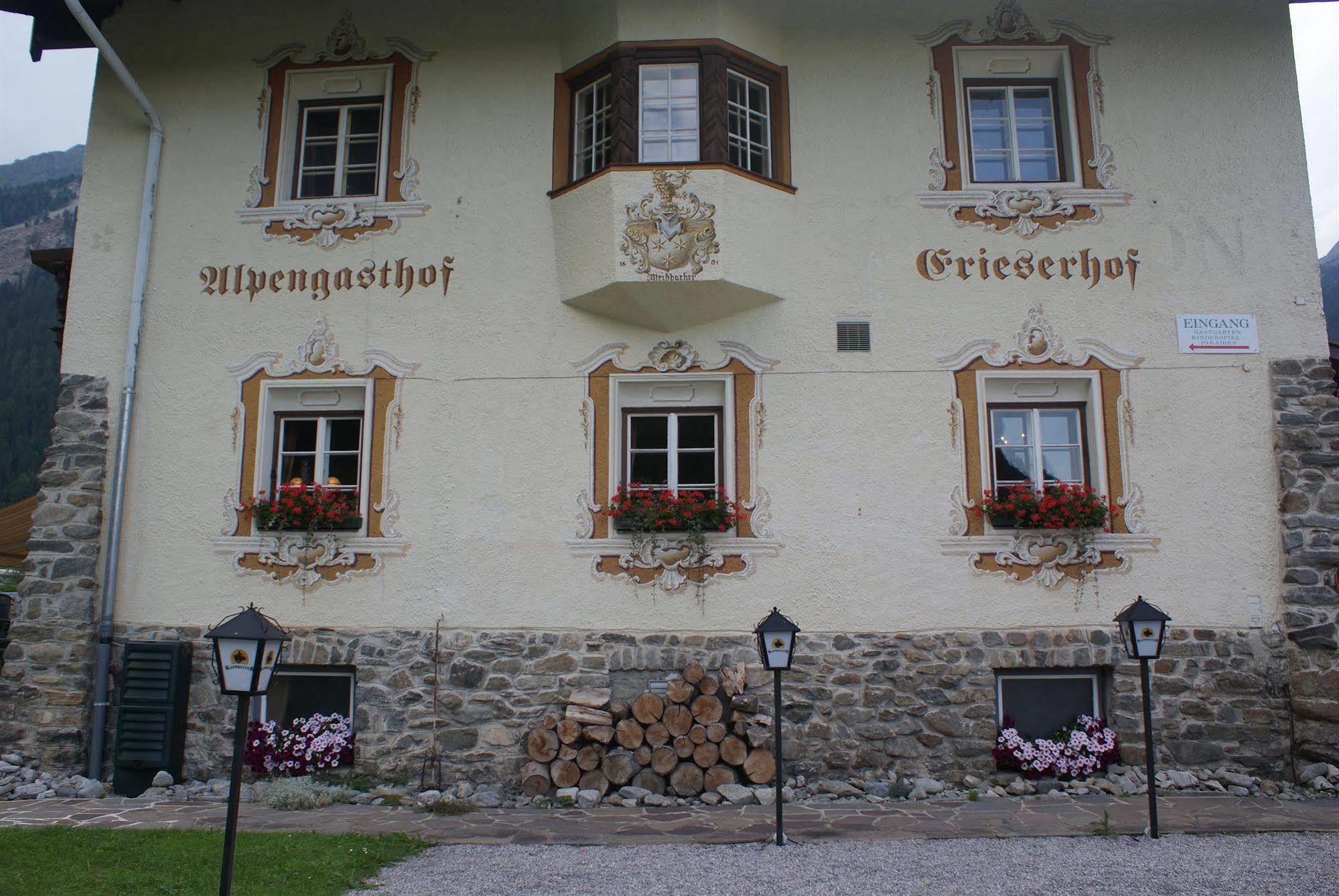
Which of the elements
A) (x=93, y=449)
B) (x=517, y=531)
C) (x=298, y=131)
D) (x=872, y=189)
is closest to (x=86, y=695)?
(x=93, y=449)

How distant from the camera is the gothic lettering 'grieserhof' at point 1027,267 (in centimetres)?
886

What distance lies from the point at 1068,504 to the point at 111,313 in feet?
28.8

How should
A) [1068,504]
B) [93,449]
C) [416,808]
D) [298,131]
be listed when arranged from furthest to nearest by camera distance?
1. [298,131]
2. [93,449]
3. [1068,504]
4. [416,808]

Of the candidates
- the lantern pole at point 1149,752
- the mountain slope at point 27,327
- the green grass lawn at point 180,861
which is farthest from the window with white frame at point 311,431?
the lantern pole at point 1149,752

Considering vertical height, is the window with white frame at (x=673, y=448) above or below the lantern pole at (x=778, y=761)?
above

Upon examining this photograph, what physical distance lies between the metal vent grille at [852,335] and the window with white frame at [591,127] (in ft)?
8.74

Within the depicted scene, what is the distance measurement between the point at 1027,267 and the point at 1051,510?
223 centimetres

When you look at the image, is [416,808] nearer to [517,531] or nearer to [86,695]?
[517,531]

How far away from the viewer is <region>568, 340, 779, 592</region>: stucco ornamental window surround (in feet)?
27.8

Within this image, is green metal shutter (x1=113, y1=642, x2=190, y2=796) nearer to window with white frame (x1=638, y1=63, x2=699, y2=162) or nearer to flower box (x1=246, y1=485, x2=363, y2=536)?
flower box (x1=246, y1=485, x2=363, y2=536)

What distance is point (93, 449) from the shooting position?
Result: 350 inches

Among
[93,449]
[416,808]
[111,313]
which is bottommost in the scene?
[416,808]

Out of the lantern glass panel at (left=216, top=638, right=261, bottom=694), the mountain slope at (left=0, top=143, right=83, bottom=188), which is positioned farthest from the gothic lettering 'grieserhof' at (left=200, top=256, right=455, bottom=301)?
the mountain slope at (left=0, top=143, right=83, bottom=188)

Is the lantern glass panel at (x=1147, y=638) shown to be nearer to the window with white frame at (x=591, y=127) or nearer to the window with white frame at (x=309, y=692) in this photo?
the window with white frame at (x=591, y=127)
